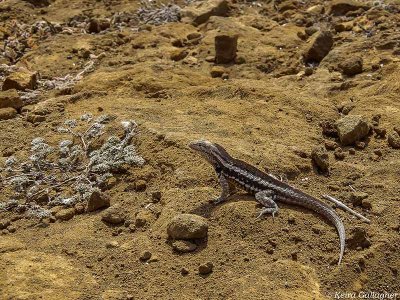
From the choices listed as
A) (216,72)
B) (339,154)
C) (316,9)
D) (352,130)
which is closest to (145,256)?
(339,154)

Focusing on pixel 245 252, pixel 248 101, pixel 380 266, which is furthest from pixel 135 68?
pixel 380 266

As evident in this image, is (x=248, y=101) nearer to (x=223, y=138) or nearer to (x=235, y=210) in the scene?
(x=223, y=138)

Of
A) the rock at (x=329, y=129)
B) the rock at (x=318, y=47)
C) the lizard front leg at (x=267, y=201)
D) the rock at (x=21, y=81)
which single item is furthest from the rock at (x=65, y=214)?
the rock at (x=318, y=47)

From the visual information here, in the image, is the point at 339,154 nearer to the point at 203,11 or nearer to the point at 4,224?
the point at 4,224

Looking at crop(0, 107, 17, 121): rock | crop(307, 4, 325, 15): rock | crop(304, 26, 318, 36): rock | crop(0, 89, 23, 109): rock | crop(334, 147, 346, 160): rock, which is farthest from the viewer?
crop(307, 4, 325, 15): rock

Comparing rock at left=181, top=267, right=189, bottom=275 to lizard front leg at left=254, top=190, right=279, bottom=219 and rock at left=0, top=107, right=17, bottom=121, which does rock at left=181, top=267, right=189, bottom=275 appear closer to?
lizard front leg at left=254, top=190, right=279, bottom=219

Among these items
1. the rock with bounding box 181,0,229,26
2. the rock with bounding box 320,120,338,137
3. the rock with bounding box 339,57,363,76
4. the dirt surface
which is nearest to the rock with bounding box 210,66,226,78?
the dirt surface
